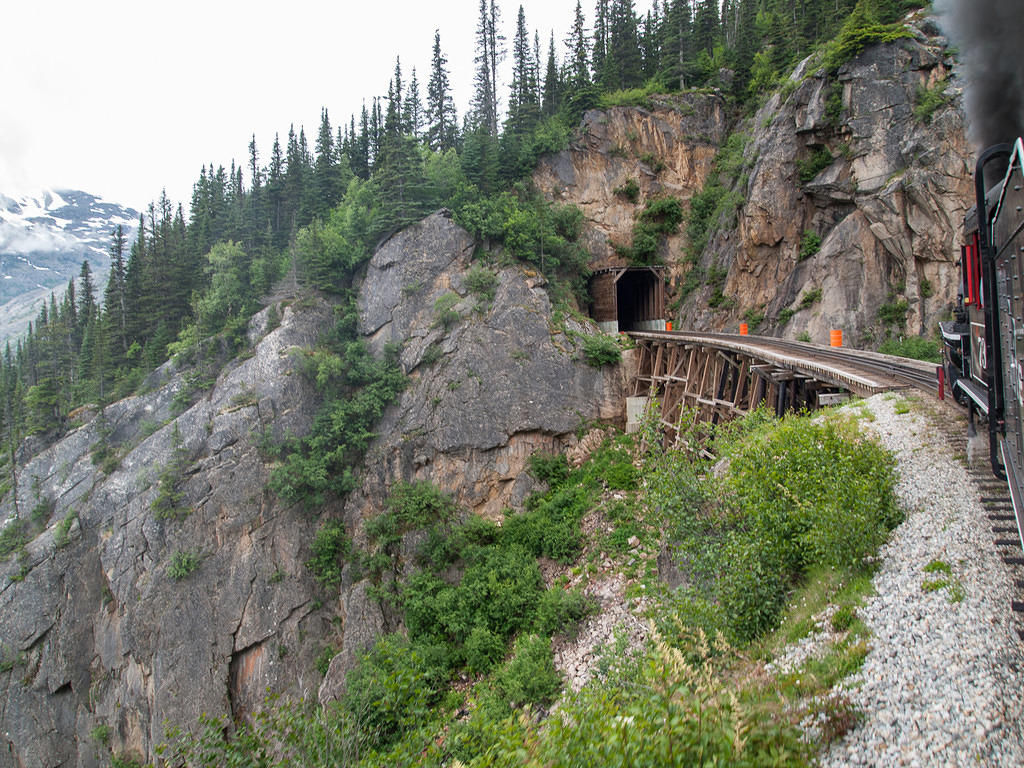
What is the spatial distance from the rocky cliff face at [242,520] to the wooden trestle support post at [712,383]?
114 inches

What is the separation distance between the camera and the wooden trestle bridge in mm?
15742

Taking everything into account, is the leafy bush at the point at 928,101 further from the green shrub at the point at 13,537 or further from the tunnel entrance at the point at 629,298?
the green shrub at the point at 13,537

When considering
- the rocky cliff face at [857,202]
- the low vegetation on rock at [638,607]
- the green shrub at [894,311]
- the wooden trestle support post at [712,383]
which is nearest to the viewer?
the low vegetation on rock at [638,607]


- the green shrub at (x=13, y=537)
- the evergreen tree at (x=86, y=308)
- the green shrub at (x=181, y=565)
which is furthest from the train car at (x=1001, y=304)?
the evergreen tree at (x=86, y=308)

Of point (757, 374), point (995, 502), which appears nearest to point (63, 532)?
point (757, 374)

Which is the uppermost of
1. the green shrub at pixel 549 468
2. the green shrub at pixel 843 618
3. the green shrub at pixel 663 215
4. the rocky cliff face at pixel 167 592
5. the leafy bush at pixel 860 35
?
the leafy bush at pixel 860 35

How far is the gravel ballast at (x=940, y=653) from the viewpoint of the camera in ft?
13.9

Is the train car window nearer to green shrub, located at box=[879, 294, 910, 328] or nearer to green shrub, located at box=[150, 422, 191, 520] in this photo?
green shrub, located at box=[879, 294, 910, 328]

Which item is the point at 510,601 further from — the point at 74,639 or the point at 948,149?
the point at 948,149

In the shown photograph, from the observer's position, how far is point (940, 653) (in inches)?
207

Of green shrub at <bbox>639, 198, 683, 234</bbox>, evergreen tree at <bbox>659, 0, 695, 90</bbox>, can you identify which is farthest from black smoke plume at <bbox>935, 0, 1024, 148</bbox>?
evergreen tree at <bbox>659, 0, 695, 90</bbox>

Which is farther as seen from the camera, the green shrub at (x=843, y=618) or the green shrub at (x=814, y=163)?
the green shrub at (x=814, y=163)

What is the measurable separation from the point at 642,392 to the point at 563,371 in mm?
4703

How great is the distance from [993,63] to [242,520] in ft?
98.1
